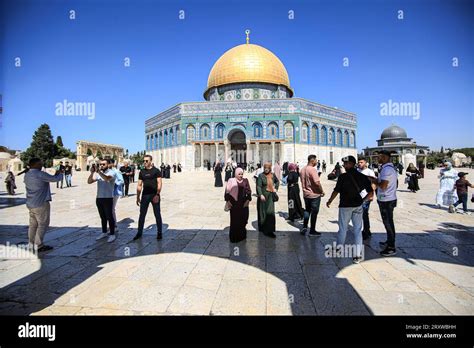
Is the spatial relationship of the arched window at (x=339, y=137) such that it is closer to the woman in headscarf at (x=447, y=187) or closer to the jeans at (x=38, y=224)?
the woman in headscarf at (x=447, y=187)

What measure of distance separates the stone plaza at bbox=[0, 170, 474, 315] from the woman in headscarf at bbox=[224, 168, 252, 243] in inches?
9.5

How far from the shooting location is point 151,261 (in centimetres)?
384

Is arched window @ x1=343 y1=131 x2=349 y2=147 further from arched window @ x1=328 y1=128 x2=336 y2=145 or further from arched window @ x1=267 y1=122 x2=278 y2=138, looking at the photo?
arched window @ x1=267 y1=122 x2=278 y2=138

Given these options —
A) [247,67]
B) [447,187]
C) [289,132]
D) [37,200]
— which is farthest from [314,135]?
[37,200]

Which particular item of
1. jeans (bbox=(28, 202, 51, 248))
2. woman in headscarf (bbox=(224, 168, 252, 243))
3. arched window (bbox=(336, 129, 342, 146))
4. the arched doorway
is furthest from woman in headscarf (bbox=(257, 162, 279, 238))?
arched window (bbox=(336, 129, 342, 146))

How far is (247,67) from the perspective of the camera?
125 feet

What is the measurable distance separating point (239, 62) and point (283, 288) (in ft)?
132

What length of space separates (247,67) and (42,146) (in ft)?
140

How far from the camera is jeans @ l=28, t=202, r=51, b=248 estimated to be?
13.8 feet

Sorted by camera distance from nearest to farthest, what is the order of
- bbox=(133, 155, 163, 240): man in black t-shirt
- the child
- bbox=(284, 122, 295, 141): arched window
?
bbox=(133, 155, 163, 240): man in black t-shirt → the child → bbox=(284, 122, 295, 141): arched window

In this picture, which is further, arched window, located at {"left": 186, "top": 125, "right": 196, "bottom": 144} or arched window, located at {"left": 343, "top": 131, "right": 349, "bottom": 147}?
arched window, located at {"left": 343, "top": 131, "right": 349, "bottom": 147}

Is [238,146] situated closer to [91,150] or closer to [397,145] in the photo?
[91,150]
